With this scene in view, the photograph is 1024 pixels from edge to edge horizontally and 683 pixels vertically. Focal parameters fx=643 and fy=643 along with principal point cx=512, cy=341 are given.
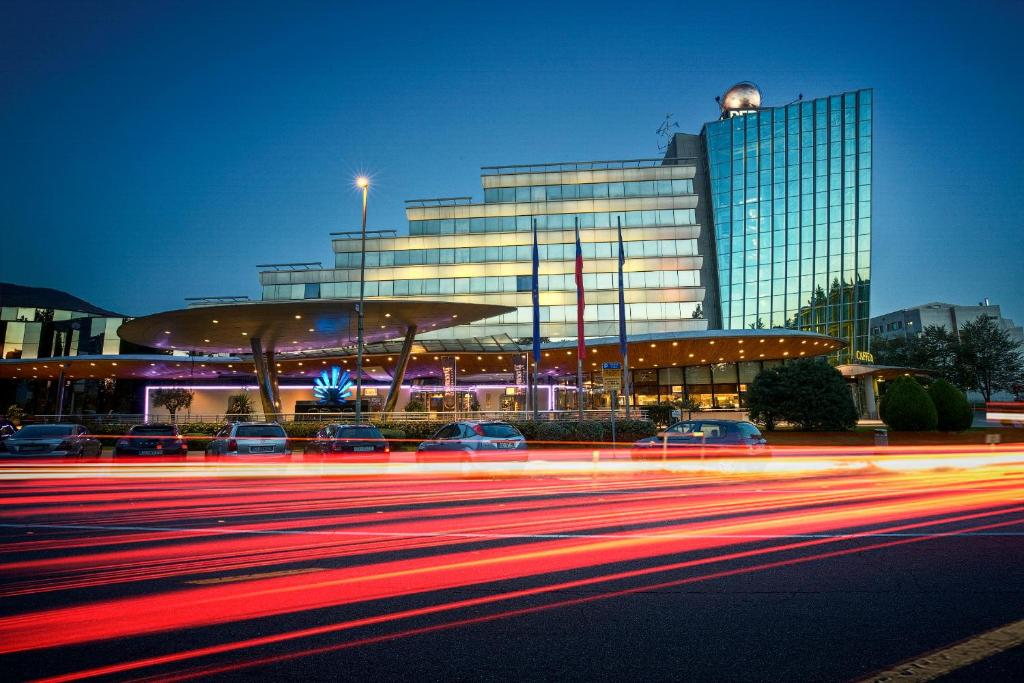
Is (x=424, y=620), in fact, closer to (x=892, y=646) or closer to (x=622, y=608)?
(x=622, y=608)

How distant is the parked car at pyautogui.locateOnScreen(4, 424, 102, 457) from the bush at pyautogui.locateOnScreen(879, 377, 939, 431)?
35.6m

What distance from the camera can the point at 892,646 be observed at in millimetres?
4367

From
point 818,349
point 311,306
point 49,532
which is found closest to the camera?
point 49,532

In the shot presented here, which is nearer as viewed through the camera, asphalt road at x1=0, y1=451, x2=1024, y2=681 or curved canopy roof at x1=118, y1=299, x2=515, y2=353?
asphalt road at x1=0, y1=451, x2=1024, y2=681

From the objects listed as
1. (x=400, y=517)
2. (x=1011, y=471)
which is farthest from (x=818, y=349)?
(x=400, y=517)

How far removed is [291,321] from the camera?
3422 centimetres

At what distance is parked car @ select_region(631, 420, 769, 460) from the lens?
1789cm

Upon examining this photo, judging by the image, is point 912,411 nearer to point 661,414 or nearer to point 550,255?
point 661,414

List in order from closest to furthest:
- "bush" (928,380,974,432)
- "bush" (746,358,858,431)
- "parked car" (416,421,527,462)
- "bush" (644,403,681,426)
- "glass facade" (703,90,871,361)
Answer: "parked car" (416,421,527,462) → "bush" (746,358,858,431) → "bush" (928,380,974,432) → "bush" (644,403,681,426) → "glass facade" (703,90,871,361)

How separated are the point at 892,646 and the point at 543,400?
51003mm

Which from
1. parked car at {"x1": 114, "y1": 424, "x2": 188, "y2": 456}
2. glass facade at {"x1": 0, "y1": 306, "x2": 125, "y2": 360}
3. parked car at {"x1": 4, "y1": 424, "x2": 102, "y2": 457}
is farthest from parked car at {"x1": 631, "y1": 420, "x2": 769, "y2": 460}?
glass facade at {"x1": 0, "y1": 306, "x2": 125, "y2": 360}

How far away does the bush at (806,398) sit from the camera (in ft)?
106

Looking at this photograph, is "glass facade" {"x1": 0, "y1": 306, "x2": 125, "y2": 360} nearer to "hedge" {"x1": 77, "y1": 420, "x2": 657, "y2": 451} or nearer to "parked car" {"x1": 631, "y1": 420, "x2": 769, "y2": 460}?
"hedge" {"x1": 77, "y1": 420, "x2": 657, "y2": 451}

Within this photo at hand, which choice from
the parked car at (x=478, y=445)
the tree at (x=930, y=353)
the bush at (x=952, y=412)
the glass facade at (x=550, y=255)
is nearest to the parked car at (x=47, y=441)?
the parked car at (x=478, y=445)
